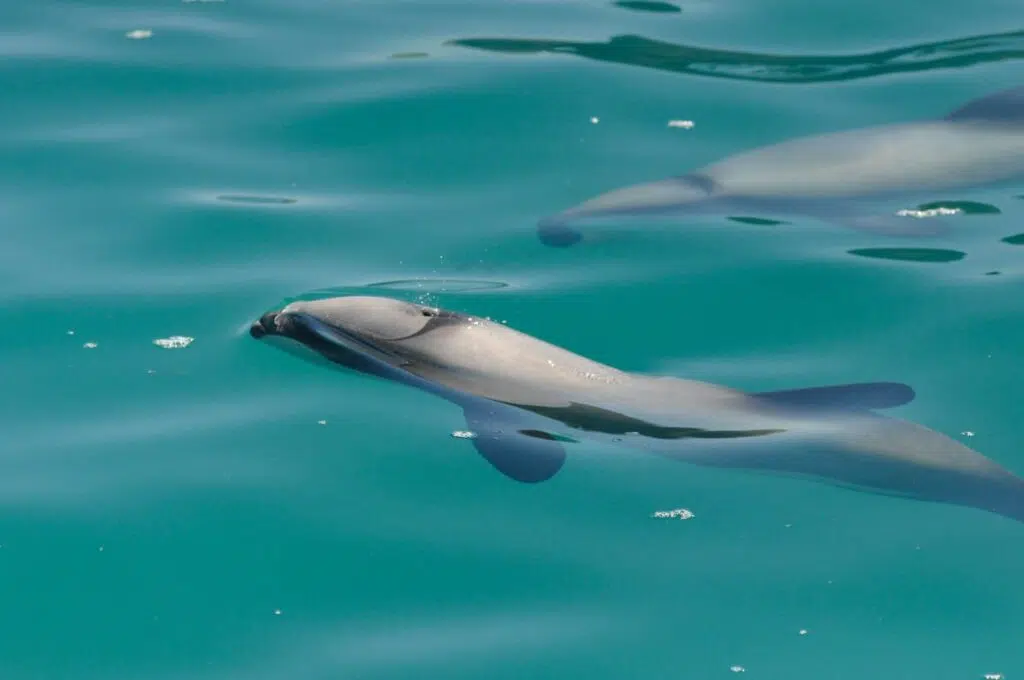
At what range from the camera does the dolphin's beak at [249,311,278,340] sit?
24.8 ft

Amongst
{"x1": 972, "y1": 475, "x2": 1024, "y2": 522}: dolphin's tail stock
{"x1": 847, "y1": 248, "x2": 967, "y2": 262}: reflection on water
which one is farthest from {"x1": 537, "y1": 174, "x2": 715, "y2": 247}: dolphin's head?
{"x1": 972, "y1": 475, "x2": 1024, "y2": 522}: dolphin's tail stock

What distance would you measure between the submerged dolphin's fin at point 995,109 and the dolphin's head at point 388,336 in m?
4.75

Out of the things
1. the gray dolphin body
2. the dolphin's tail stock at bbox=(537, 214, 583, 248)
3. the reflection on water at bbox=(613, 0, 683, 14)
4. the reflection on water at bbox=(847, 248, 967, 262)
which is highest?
the reflection on water at bbox=(613, 0, 683, 14)

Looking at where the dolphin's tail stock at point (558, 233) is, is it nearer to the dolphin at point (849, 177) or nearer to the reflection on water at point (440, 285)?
the dolphin at point (849, 177)

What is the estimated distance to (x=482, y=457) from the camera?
265 inches

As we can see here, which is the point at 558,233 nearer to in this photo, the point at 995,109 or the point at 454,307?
the point at 454,307

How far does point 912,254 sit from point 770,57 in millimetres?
3408

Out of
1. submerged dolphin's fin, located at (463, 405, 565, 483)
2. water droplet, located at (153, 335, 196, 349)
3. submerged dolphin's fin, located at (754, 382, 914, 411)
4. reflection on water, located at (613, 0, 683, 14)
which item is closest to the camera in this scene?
submerged dolphin's fin, located at (463, 405, 565, 483)

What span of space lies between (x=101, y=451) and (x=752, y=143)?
545 cm

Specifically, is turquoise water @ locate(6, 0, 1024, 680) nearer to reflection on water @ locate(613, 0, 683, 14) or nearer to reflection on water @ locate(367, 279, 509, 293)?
reflection on water @ locate(367, 279, 509, 293)

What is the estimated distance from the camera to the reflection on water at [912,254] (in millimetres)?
8641

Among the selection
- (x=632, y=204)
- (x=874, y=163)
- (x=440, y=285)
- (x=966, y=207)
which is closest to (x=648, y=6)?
(x=874, y=163)

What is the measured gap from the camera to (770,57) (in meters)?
11.6

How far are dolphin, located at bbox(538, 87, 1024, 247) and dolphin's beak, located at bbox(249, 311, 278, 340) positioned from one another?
6.53ft
